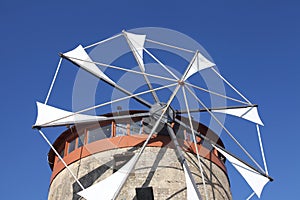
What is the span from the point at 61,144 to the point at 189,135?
5304mm

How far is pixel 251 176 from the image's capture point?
15.3 meters

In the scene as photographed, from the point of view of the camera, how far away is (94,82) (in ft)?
48.2

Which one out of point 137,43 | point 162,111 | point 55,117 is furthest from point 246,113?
point 55,117

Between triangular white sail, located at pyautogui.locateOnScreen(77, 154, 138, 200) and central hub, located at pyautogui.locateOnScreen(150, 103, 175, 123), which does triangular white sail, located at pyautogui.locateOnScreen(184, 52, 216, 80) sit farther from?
triangular white sail, located at pyautogui.locateOnScreen(77, 154, 138, 200)

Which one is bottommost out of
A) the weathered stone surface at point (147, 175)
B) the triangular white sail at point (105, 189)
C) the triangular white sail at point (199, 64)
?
the triangular white sail at point (105, 189)

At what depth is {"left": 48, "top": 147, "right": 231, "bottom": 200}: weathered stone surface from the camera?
14320 millimetres

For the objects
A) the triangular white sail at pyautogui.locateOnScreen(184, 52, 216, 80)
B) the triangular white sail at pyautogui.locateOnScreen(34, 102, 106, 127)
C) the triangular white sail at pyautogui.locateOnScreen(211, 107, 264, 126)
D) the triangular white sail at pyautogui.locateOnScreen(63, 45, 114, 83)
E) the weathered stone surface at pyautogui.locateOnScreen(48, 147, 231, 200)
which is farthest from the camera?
the triangular white sail at pyautogui.locateOnScreen(211, 107, 264, 126)

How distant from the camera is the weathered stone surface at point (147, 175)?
47.0 feet

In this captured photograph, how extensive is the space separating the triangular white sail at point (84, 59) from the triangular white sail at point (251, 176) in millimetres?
5814

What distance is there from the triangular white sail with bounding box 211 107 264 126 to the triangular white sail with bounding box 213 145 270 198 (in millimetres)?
1627

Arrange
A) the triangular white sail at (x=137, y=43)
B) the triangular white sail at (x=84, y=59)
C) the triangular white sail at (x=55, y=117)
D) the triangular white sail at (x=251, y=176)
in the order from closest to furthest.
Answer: the triangular white sail at (x=55, y=117)
the triangular white sail at (x=84, y=59)
the triangular white sail at (x=251, y=176)
the triangular white sail at (x=137, y=43)

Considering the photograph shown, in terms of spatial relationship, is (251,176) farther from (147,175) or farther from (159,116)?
(159,116)

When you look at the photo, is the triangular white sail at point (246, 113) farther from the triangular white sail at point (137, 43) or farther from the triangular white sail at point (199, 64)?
the triangular white sail at point (137, 43)

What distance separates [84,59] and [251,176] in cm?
764
